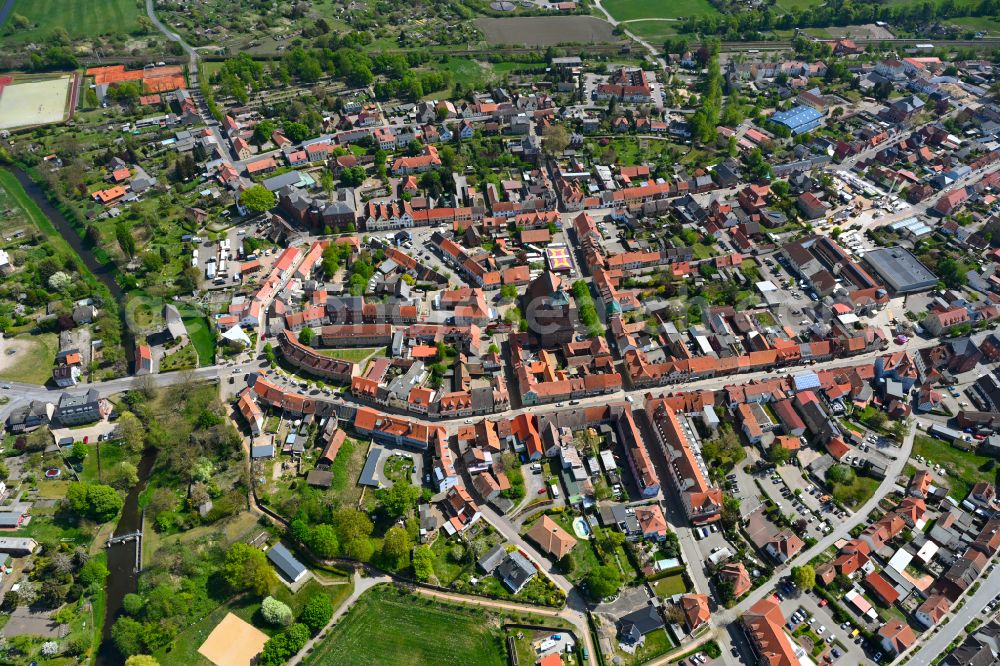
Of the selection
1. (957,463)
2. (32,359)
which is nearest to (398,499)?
(32,359)

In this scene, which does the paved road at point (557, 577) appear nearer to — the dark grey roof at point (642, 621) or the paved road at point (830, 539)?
the dark grey roof at point (642, 621)

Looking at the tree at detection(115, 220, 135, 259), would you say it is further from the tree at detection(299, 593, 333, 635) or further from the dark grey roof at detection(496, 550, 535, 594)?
the dark grey roof at detection(496, 550, 535, 594)

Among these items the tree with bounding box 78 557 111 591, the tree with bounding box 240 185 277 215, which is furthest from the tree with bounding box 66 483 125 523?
the tree with bounding box 240 185 277 215

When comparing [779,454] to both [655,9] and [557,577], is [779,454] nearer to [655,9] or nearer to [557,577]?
[557,577]

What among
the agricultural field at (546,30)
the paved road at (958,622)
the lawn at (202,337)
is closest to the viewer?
the paved road at (958,622)

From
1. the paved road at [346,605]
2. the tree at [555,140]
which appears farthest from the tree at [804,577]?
the tree at [555,140]
